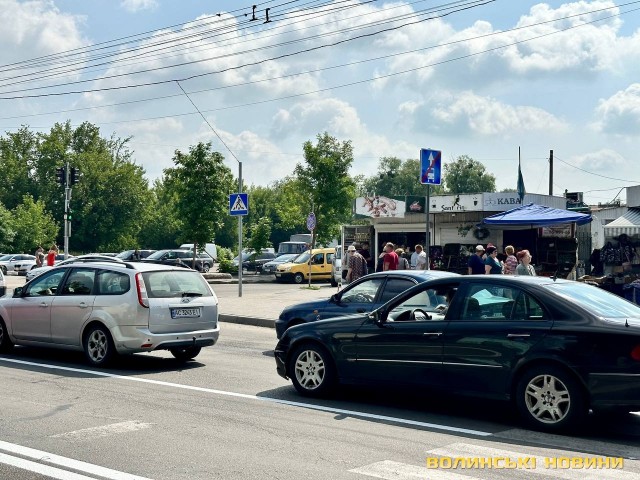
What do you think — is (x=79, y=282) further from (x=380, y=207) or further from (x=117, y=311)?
(x=380, y=207)

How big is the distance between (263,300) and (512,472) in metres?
18.8

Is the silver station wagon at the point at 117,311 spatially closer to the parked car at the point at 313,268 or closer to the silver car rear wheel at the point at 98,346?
the silver car rear wheel at the point at 98,346

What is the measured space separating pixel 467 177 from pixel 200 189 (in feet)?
265

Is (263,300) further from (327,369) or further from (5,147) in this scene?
(5,147)

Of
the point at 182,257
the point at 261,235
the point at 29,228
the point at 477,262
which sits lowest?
the point at 477,262

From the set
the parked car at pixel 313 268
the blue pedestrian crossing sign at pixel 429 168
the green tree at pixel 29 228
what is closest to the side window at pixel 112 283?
the blue pedestrian crossing sign at pixel 429 168

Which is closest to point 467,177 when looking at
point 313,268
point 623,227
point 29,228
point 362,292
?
point 29,228

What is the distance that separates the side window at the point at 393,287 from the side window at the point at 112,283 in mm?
3674

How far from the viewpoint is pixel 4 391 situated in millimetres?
9523

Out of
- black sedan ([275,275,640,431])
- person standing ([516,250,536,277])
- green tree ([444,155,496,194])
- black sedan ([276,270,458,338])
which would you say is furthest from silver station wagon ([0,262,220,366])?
green tree ([444,155,496,194])

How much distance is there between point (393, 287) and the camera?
37.9ft

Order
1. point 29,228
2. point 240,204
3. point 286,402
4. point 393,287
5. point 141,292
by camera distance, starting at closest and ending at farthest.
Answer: point 286,402, point 141,292, point 393,287, point 240,204, point 29,228

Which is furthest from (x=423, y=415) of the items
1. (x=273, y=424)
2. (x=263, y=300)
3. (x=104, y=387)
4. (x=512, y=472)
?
(x=263, y=300)

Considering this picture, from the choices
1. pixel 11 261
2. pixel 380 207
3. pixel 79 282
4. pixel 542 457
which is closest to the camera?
pixel 542 457
